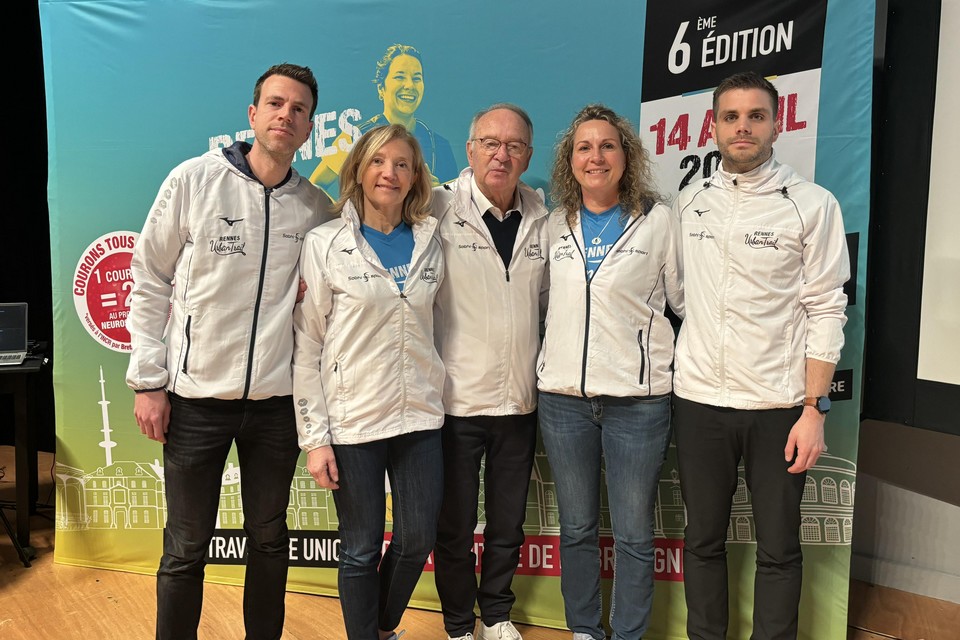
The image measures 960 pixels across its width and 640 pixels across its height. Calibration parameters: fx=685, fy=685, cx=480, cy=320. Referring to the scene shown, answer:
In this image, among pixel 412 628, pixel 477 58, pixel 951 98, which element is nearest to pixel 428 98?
pixel 477 58

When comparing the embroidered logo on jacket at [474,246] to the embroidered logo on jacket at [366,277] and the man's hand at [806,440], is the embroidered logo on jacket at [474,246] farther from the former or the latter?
the man's hand at [806,440]

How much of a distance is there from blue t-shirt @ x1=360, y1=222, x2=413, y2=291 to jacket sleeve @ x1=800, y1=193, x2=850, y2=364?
3.68ft

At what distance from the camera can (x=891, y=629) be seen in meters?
2.51

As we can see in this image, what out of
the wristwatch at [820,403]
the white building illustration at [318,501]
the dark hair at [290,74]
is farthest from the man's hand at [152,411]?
the wristwatch at [820,403]

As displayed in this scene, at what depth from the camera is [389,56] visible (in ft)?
8.61

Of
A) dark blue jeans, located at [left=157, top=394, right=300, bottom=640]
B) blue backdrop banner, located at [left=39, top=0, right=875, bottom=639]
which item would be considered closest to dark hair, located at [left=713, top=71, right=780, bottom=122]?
blue backdrop banner, located at [left=39, top=0, right=875, bottom=639]

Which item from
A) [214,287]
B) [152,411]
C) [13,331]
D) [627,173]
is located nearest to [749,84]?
[627,173]

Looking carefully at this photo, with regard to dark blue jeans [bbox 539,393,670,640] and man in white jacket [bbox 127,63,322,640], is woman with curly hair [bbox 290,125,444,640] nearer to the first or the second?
man in white jacket [bbox 127,63,322,640]

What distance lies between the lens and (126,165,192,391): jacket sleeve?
181cm

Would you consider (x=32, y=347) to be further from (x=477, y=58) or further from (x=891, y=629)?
(x=891, y=629)

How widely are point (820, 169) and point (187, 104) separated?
240 cm

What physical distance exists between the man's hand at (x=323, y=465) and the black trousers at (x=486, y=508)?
39cm

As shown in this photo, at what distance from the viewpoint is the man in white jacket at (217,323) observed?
183 cm

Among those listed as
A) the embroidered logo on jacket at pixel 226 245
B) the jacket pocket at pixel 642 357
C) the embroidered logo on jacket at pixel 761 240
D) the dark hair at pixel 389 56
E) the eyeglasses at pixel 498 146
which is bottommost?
the jacket pocket at pixel 642 357
